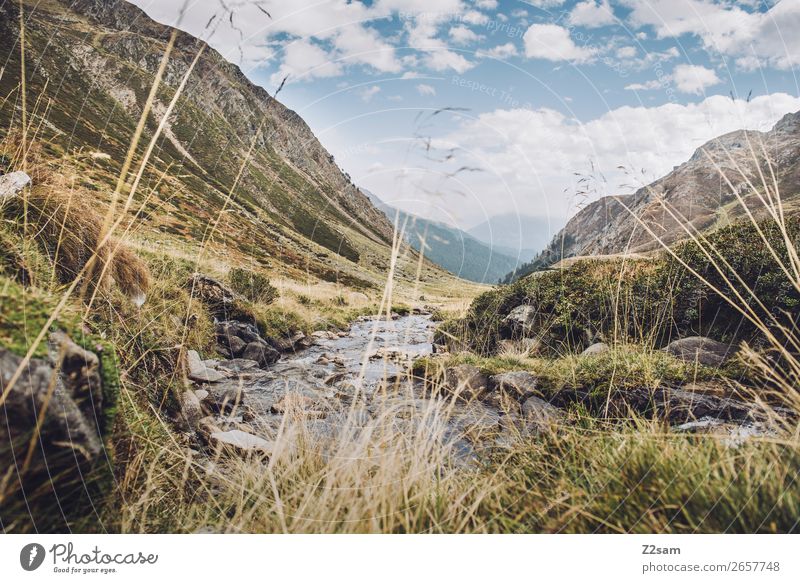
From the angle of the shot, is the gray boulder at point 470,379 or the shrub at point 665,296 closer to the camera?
the shrub at point 665,296

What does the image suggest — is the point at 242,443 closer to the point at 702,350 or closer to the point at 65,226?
the point at 65,226

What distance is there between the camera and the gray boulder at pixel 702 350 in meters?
5.08

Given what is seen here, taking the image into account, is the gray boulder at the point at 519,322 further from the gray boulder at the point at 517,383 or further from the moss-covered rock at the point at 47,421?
the moss-covered rock at the point at 47,421

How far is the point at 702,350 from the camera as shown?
518cm

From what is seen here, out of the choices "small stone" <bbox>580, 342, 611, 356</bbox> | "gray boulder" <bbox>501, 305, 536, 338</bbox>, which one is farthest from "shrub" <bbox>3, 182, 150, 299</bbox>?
"gray boulder" <bbox>501, 305, 536, 338</bbox>

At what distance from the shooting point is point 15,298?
137cm

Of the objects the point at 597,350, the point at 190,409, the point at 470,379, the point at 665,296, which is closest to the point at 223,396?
the point at 190,409

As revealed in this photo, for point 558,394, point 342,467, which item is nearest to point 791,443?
point 342,467

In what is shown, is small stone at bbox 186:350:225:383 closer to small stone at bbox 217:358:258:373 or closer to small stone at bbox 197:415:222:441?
small stone at bbox 197:415:222:441

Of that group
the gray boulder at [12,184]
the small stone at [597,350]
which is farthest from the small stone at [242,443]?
the small stone at [597,350]

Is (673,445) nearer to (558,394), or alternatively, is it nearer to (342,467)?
(342,467)

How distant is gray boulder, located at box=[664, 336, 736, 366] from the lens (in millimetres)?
5083

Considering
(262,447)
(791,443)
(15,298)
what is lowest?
(262,447)
